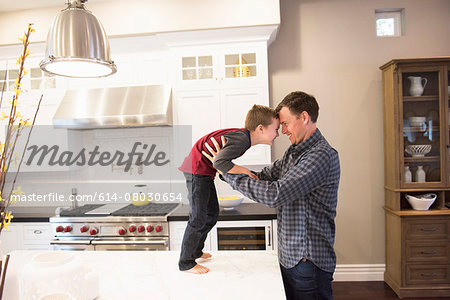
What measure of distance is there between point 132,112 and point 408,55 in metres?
2.97

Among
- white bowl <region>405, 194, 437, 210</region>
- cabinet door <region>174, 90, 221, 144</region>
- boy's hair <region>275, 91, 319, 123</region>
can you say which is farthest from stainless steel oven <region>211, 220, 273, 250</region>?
boy's hair <region>275, 91, 319, 123</region>

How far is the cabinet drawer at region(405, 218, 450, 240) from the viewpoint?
3.05m

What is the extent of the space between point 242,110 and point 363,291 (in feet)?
7.24

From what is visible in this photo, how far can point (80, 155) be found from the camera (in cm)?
374

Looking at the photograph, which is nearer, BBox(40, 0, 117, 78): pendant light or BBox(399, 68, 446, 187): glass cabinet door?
BBox(40, 0, 117, 78): pendant light

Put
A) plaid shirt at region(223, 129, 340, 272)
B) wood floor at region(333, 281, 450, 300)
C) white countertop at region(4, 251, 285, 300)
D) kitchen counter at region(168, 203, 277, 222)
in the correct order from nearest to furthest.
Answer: white countertop at region(4, 251, 285, 300)
plaid shirt at region(223, 129, 340, 272)
kitchen counter at region(168, 203, 277, 222)
wood floor at region(333, 281, 450, 300)

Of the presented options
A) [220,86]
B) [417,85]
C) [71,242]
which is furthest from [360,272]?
[71,242]

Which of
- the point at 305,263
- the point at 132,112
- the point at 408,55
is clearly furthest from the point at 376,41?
the point at 305,263

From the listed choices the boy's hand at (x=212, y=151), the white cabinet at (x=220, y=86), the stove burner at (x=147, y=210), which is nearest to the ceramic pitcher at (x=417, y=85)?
the white cabinet at (x=220, y=86)

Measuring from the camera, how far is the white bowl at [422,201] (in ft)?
10.1

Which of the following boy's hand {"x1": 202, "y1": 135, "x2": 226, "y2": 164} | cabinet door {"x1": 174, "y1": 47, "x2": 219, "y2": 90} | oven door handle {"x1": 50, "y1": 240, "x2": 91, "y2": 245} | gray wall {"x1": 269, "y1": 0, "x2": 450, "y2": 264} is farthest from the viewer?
gray wall {"x1": 269, "y1": 0, "x2": 450, "y2": 264}

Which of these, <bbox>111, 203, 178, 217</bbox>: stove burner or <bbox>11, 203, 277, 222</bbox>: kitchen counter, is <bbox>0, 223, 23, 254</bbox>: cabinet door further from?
<bbox>111, 203, 178, 217</bbox>: stove burner

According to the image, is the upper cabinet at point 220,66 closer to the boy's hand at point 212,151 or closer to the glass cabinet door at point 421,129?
the glass cabinet door at point 421,129

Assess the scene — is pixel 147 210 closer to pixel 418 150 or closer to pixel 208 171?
pixel 208 171
